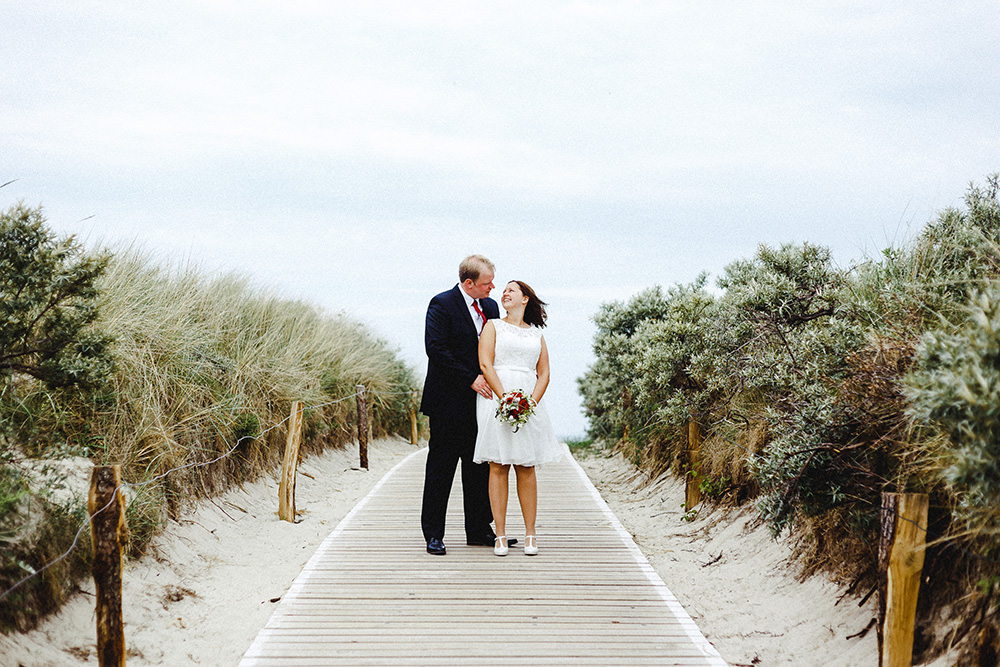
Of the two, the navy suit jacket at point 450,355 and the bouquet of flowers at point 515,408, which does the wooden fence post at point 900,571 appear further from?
the navy suit jacket at point 450,355

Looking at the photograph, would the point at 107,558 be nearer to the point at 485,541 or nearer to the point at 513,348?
the point at 513,348

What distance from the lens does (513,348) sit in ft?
23.4

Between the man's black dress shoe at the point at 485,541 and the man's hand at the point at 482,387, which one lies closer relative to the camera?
the man's hand at the point at 482,387

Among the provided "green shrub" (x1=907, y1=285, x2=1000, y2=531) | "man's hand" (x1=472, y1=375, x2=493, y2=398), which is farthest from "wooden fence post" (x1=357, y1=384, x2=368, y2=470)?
"green shrub" (x1=907, y1=285, x2=1000, y2=531)

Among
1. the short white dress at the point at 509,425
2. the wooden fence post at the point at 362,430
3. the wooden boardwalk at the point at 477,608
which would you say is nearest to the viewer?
the wooden boardwalk at the point at 477,608

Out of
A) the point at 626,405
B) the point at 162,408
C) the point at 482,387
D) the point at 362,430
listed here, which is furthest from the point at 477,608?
the point at 626,405

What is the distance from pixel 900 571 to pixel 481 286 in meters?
4.10

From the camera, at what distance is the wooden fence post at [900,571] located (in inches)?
169

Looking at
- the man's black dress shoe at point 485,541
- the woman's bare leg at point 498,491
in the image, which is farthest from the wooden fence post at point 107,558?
the man's black dress shoe at point 485,541

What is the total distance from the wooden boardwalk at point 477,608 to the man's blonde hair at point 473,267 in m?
2.43

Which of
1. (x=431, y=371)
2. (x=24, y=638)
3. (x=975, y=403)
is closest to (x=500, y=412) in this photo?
(x=431, y=371)

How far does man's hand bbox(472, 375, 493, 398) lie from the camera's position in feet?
23.4

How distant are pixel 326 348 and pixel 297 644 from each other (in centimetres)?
1000

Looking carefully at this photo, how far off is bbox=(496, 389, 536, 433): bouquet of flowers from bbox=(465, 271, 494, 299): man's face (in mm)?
992
